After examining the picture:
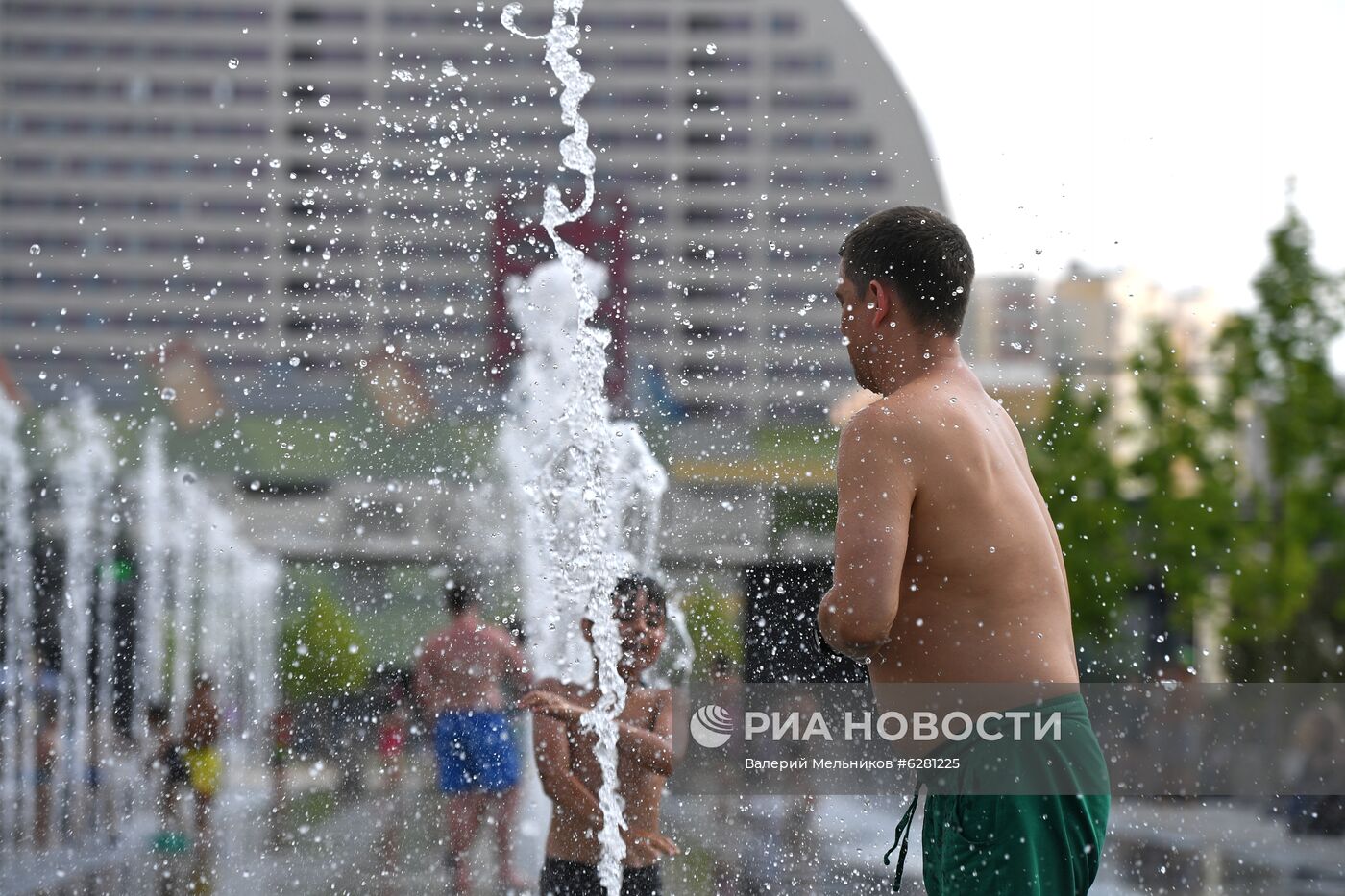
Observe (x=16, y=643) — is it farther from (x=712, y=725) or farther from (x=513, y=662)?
(x=712, y=725)

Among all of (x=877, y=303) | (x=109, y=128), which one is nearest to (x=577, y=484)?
(x=877, y=303)

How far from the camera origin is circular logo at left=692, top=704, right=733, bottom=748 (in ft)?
8.28

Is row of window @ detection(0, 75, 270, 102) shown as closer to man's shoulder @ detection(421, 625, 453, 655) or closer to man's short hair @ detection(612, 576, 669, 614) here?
man's shoulder @ detection(421, 625, 453, 655)

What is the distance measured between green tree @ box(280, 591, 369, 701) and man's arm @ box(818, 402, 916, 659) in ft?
90.1

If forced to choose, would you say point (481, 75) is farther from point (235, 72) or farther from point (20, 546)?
point (20, 546)

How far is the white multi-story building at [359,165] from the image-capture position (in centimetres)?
7462

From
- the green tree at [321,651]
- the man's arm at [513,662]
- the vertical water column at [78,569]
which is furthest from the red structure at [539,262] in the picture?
the man's arm at [513,662]

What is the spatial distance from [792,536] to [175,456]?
1281 inches

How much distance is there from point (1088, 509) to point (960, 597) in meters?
22.2

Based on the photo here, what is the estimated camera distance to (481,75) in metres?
72.4

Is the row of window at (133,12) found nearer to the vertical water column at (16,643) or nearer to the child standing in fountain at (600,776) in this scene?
the vertical water column at (16,643)

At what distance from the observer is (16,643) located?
1371cm

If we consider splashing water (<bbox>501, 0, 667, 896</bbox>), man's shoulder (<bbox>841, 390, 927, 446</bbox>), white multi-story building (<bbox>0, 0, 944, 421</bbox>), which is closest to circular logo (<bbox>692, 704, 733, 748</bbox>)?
splashing water (<bbox>501, 0, 667, 896</bbox>)

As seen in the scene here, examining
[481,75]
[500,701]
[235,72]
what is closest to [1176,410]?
[500,701]
